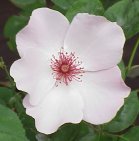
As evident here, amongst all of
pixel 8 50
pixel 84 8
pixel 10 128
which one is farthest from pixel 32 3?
pixel 8 50

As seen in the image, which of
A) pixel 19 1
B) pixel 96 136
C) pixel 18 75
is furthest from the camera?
pixel 19 1

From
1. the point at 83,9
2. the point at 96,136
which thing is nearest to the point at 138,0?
the point at 83,9

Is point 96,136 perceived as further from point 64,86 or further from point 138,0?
point 138,0

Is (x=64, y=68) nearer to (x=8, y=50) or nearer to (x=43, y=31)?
(x=43, y=31)

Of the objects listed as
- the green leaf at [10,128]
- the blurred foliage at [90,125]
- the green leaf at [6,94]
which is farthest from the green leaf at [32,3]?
the green leaf at [10,128]

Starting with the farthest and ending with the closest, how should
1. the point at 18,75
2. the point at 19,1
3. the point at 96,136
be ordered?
the point at 19,1
the point at 96,136
the point at 18,75

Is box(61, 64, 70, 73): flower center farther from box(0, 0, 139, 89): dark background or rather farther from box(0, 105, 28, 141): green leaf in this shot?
box(0, 0, 139, 89): dark background

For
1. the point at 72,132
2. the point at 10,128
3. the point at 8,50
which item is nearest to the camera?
the point at 10,128

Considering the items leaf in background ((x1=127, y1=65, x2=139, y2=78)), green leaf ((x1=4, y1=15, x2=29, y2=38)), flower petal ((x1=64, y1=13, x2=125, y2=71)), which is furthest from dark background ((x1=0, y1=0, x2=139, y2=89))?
flower petal ((x1=64, y1=13, x2=125, y2=71))
